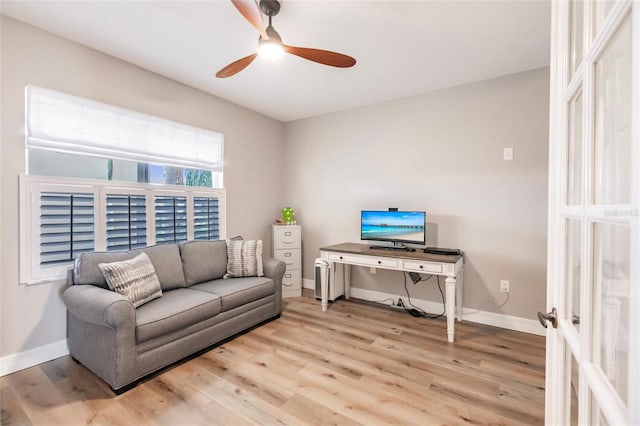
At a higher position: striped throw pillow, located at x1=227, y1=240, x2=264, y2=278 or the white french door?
the white french door

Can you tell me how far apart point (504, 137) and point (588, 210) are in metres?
2.70

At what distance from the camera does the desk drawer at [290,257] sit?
3.96 metres

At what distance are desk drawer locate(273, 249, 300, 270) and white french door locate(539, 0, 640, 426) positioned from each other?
323cm

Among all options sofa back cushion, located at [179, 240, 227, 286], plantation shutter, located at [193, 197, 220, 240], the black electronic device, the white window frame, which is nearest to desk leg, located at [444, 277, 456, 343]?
the black electronic device

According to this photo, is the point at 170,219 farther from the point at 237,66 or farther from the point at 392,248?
the point at 392,248

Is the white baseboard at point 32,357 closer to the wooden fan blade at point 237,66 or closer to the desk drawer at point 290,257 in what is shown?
the desk drawer at point 290,257

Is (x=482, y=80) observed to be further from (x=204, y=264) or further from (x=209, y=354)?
(x=209, y=354)

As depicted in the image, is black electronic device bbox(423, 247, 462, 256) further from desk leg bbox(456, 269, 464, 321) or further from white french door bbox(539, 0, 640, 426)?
white french door bbox(539, 0, 640, 426)

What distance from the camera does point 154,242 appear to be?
293 centimetres

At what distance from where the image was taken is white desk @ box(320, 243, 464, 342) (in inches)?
102

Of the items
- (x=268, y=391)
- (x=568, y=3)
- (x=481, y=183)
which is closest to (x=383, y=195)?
(x=481, y=183)

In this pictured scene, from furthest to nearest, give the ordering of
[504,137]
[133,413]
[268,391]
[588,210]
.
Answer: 1. [504,137]
2. [268,391]
3. [133,413]
4. [588,210]

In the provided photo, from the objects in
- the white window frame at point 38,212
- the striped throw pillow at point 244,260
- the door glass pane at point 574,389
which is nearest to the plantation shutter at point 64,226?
the white window frame at point 38,212

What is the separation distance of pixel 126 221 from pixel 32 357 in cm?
122
